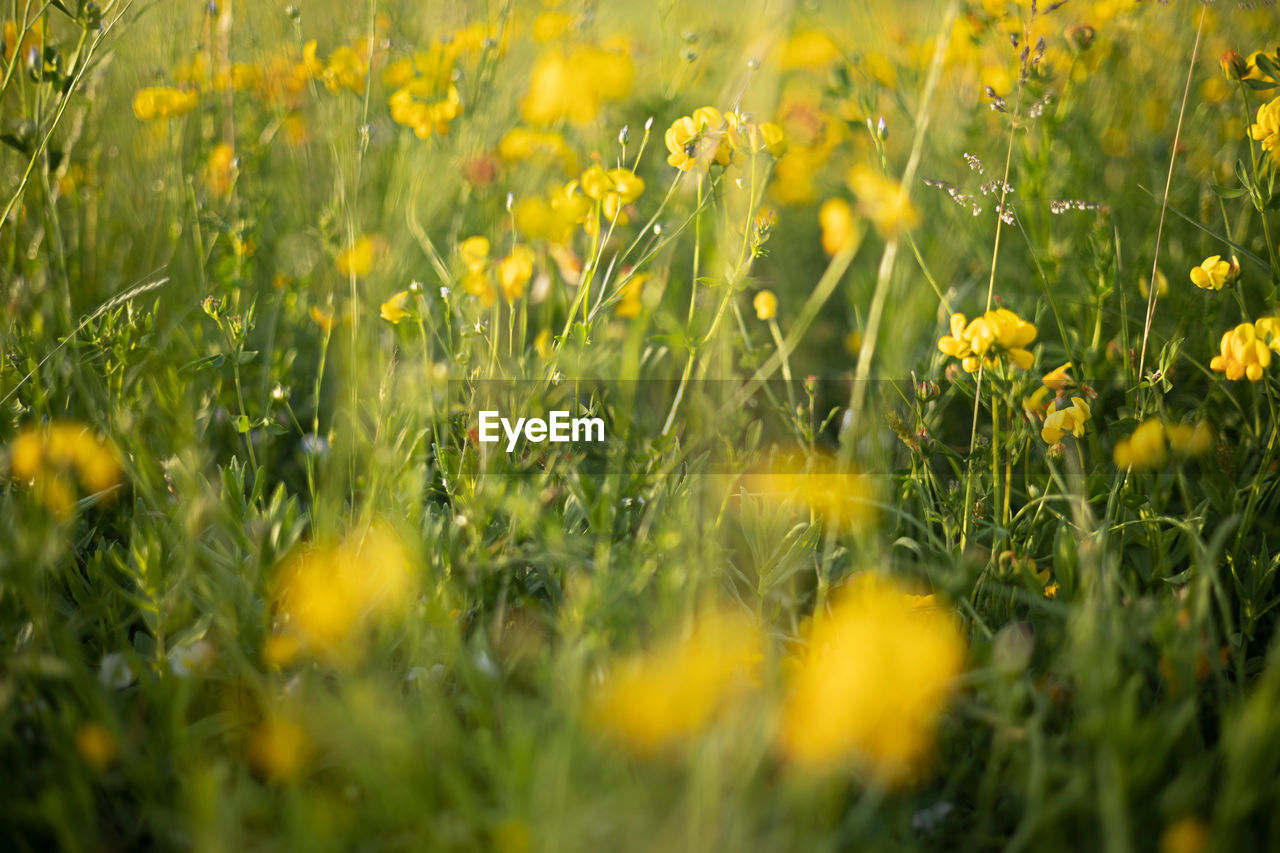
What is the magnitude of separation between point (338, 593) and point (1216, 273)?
4.88ft

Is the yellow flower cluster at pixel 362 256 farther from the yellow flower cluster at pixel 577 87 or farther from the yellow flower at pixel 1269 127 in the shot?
the yellow flower at pixel 1269 127

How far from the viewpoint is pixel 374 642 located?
4.00 ft

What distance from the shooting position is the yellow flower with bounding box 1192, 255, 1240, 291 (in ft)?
4.53

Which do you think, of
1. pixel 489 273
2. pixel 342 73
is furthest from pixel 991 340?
pixel 342 73

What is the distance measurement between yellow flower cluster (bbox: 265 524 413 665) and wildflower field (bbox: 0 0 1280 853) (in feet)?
0.04

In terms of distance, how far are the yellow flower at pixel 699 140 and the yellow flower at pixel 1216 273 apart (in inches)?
33.2

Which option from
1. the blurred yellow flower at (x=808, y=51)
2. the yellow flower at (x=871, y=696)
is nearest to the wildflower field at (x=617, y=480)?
the yellow flower at (x=871, y=696)

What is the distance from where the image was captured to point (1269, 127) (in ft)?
4.34

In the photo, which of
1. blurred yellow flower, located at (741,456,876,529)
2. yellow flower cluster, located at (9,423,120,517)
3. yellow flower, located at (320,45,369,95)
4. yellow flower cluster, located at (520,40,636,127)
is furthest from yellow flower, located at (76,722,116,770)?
yellow flower, located at (320,45,369,95)

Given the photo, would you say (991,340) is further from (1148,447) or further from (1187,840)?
(1187,840)

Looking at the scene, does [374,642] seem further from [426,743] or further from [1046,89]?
[1046,89]

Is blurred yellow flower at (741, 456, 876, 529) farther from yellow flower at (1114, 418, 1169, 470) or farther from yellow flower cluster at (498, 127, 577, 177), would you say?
yellow flower cluster at (498, 127, 577, 177)

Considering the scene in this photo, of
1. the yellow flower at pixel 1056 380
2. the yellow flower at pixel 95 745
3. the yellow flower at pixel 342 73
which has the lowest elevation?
the yellow flower at pixel 95 745

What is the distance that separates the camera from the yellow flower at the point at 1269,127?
131 cm
